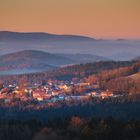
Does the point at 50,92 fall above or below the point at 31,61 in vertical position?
below

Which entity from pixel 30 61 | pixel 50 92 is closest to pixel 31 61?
pixel 30 61

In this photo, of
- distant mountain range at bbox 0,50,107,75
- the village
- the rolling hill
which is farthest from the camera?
distant mountain range at bbox 0,50,107,75

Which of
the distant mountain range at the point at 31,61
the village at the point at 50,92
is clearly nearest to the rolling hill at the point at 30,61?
the distant mountain range at the point at 31,61

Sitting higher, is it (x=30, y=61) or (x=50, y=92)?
(x=30, y=61)

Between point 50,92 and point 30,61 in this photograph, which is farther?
point 30,61

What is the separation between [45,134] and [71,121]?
11.6 feet

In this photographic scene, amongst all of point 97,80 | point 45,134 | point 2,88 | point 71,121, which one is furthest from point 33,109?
point 97,80

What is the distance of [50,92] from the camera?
202ft

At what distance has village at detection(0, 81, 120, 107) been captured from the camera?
5071 cm

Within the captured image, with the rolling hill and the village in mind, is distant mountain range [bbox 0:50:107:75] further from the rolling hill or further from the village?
the village

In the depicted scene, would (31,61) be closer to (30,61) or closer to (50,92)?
(30,61)

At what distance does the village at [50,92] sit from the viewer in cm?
5071

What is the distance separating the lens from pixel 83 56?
153875 mm

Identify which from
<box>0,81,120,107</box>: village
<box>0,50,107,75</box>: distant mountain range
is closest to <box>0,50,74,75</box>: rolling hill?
<box>0,50,107,75</box>: distant mountain range
